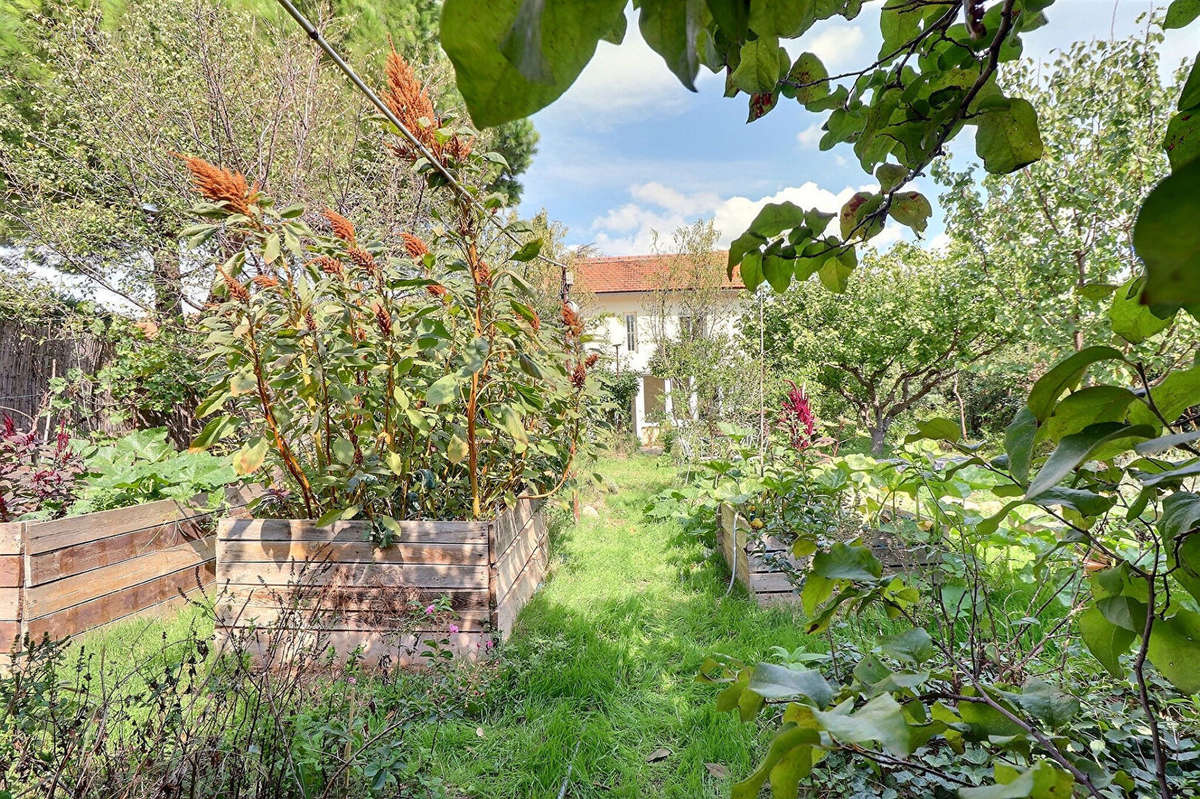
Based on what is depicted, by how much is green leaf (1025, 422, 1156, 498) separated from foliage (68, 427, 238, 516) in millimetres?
3141

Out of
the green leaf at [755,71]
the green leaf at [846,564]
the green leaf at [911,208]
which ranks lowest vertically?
the green leaf at [846,564]

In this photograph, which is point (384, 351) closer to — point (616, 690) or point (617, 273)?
point (616, 690)

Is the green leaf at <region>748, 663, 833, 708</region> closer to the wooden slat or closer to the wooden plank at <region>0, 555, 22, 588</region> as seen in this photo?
the wooden slat

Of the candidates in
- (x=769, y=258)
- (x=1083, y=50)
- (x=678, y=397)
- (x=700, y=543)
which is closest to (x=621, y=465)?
(x=678, y=397)

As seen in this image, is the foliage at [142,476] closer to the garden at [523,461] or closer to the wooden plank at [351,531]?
the garden at [523,461]

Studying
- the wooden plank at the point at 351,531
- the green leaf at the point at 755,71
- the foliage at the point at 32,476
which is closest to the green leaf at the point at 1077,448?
A: the green leaf at the point at 755,71

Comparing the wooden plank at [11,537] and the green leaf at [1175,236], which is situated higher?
the green leaf at [1175,236]

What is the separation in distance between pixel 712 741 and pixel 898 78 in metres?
1.80

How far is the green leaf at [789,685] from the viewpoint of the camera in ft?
1.13

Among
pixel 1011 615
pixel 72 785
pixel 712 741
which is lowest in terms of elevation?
pixel 712 741

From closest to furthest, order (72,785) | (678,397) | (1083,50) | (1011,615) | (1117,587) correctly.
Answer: (1117,587) < (72,785) < (1011,615) < (1083,50) < (678,397)

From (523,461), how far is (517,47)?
2.32 m

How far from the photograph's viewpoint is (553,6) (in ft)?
0.62

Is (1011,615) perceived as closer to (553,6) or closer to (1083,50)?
(553,6)
